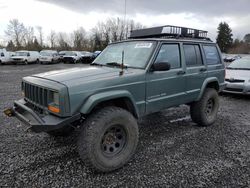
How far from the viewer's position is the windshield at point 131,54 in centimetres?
337

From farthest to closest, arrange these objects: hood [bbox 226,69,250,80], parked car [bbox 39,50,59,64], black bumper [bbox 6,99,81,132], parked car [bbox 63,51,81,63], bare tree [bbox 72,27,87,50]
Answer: bare tree [bbox 72,27,87,50] → parked car [bbox 63,51,81,63] → parked car [bbox 39,50,59,64] → hood [bbox 226,69,250,80] → black bumper [bbox 6,99,81,132]

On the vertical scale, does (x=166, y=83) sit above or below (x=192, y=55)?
below

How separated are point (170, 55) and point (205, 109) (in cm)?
168

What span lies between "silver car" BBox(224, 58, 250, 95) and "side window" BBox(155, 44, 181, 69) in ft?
14.5

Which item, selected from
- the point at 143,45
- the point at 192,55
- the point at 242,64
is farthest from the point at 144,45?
the point at 242,64

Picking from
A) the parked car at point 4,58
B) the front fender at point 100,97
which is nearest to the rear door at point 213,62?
the front fender at point 100,97

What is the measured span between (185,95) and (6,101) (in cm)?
587

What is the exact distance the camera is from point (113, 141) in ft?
9.68

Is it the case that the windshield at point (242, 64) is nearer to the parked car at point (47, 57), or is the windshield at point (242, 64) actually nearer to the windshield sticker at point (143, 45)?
the windshield sticker at point (143, 45)

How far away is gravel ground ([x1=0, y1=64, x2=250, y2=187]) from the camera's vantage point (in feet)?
A: 8.66

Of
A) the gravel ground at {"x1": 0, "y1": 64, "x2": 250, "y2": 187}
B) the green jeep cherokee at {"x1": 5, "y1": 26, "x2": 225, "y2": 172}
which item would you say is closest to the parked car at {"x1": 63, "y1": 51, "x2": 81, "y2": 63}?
the gravel ground at {"x1": 0, "y1": 64, "x2": 250, "y2": 187}

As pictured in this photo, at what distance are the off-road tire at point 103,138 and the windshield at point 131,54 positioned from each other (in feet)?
3.24

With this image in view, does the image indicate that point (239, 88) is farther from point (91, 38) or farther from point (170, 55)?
point (91, 38)

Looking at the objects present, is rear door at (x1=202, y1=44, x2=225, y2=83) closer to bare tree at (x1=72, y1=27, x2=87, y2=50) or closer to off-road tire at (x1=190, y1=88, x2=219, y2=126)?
off-road tire at (x1=190, y1=88, x2=219, y2=126)
